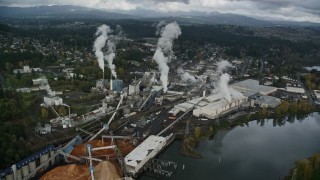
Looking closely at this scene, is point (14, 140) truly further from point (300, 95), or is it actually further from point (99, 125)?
point (300, 95)

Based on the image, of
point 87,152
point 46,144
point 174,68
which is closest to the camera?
point 87,152

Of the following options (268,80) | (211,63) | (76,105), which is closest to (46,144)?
(76,105)

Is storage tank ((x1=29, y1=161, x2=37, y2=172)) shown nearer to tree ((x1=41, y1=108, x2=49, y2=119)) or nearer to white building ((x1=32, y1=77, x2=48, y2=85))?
tree ((x1=41, y1=108, x2=49, y2=119))

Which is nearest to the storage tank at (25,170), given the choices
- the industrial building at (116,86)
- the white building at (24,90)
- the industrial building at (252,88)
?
the white building at (24,90)

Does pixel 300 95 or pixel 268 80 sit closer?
pixel 300 95

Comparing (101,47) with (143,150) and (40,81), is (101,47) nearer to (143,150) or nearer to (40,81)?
(40,81)

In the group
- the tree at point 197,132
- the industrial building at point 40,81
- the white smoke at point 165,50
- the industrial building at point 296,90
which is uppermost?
the white smoke at point 165,50

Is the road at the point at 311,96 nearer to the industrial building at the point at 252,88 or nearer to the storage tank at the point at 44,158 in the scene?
the industrial building at the point at 252,88

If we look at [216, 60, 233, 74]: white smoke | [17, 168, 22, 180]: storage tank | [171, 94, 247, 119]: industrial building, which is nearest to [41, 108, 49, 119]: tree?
[17, 168, 22, 180]: storage tank

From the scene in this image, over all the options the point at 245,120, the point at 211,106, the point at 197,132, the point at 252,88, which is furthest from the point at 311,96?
the point at 197,132
